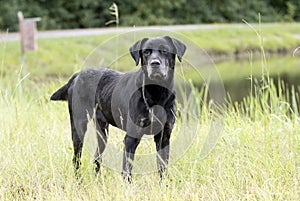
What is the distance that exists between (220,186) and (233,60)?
14108 millimetres

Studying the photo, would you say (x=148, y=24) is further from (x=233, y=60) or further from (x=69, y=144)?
(x=69, y=144)

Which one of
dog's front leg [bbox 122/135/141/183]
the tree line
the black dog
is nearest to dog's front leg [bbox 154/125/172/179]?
the black dog

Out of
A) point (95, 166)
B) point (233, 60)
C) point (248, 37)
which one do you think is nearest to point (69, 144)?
point (95, 166)

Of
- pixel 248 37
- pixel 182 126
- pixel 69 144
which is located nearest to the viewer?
pixel 69 144

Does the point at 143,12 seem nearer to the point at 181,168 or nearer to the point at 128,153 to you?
the point at 181,168

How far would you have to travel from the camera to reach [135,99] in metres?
3.92

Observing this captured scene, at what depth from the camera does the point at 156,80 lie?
12.4 ft

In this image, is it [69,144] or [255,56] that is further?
[255,56]

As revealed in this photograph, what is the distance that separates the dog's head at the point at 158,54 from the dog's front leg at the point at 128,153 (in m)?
0.49

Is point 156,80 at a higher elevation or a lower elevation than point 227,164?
higher

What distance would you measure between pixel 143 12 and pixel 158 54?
19.8 meters

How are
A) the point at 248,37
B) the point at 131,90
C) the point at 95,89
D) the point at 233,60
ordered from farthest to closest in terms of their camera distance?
the point at 248,37 < the point at 233,60 < the point at 95,89 < the point at 131,90

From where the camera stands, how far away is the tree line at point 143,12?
825 inches

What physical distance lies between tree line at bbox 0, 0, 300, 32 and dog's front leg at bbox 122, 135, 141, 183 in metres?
16.3
